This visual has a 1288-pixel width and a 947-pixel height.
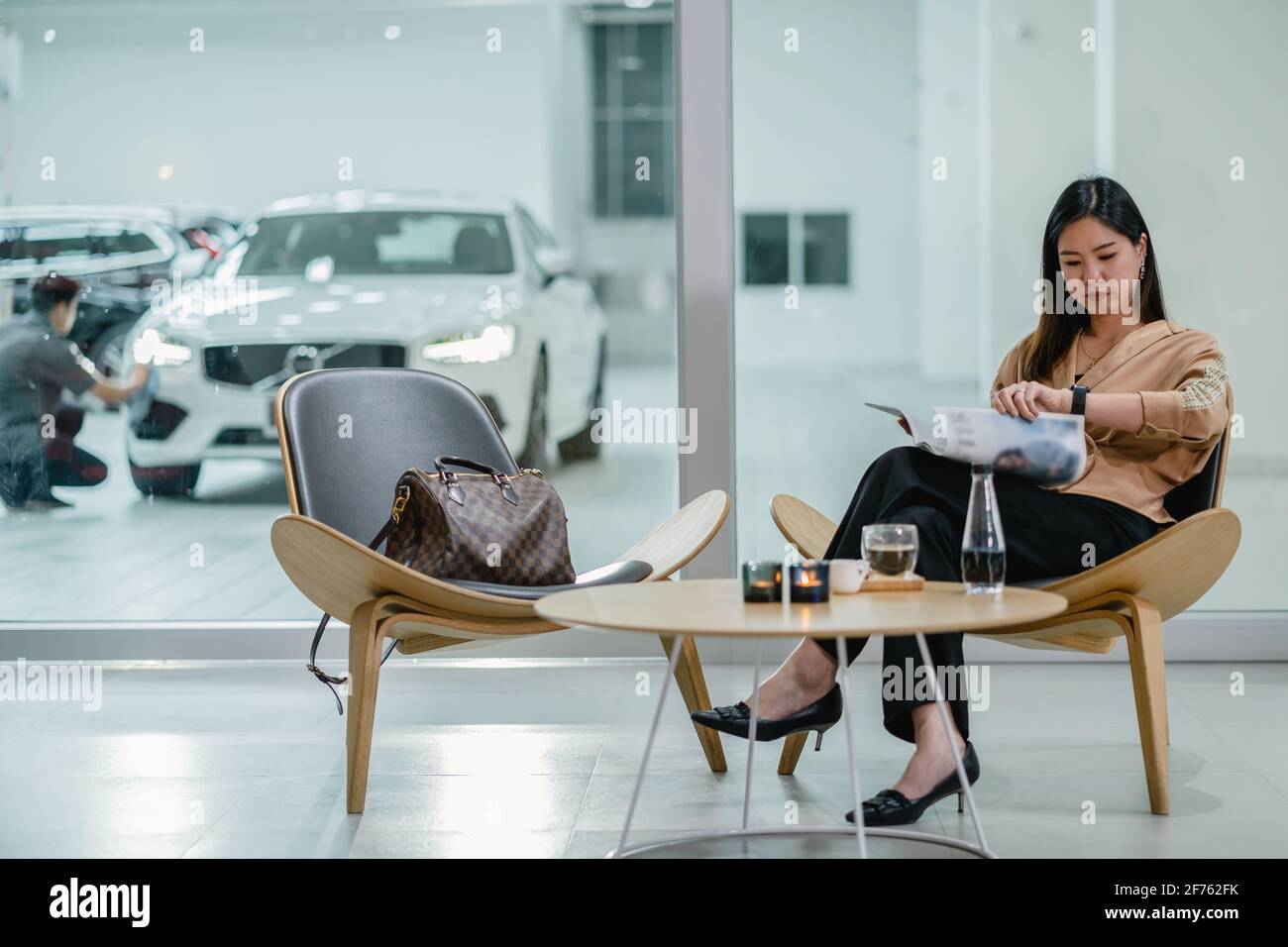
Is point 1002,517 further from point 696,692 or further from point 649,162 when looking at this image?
point 649,162

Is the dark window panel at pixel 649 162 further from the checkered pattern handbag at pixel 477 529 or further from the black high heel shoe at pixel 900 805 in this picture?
Answer: the black high heel shoe at pixel 900 805

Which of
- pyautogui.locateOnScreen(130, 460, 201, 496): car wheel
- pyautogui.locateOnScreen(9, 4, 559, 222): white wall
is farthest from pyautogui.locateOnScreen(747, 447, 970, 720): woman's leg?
pyautogui.locateOnScreen(130, 460, 201, 496): car wheel

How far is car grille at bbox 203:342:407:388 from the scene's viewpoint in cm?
391

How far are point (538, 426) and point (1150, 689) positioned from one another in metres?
1.90

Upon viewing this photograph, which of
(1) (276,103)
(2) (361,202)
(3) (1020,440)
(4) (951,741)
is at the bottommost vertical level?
(4) (951,741)

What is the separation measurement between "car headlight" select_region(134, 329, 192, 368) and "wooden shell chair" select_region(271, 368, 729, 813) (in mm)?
1019

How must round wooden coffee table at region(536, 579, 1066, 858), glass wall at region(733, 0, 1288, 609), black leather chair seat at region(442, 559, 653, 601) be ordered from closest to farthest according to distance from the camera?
1. round wooden coffee table at region(536, 579, 1066, 858)
2. black leather chair seat at region(442, 559, 653, 601)
3. glass wall at region(733, 0, 1288, 609)

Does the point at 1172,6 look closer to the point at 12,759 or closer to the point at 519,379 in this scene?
the point at 519,379

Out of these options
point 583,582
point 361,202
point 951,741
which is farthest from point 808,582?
point 361,202

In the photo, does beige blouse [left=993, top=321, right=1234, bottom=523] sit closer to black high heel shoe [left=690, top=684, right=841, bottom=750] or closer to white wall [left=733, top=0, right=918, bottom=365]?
black high heel shoe [left=690, top=684, right=841, bottom=750]

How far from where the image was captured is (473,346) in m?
3.92

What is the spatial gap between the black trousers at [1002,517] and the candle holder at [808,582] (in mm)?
401

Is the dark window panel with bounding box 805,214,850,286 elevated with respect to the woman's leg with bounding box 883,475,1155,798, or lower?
elevated
